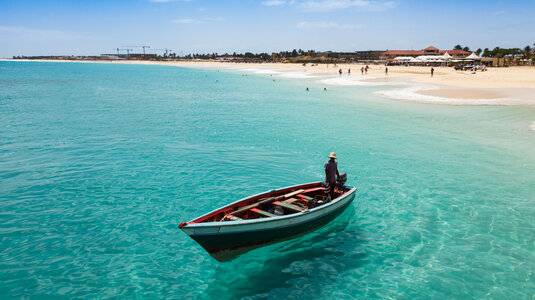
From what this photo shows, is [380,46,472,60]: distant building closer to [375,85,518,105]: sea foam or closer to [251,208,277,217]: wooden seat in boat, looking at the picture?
[375,85,518,105]: sea foam

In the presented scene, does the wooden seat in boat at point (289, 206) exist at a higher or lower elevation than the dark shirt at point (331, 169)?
lower

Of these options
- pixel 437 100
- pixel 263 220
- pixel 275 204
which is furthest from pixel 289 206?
pixel 437 100

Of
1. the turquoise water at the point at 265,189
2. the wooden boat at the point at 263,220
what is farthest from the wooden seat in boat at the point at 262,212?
the turquoise water at the point at 265,189

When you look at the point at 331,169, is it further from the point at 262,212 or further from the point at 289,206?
the point at 262,212

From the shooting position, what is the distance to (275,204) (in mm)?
11117

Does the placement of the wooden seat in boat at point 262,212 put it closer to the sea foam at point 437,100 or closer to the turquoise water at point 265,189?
the turquoise water at point 265,189

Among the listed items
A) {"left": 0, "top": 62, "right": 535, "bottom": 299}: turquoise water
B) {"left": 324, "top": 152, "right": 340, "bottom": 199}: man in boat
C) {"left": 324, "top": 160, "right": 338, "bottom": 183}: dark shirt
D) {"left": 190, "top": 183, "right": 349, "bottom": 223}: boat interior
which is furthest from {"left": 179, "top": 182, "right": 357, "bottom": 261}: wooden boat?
{"left": 0, "top": 62, "right": 535, "bottom": 299}: turquoise water

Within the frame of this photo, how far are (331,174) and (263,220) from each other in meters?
3.65

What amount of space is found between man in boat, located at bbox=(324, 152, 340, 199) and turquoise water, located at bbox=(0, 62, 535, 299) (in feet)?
4.17

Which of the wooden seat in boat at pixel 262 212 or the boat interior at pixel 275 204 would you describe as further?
the wooden seat in boat at pixel 262 212

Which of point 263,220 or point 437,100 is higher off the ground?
point 437,100

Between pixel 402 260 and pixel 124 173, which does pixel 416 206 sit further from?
pixel 124 173

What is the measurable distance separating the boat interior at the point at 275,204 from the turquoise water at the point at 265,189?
1.12m

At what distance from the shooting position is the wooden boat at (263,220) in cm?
873
